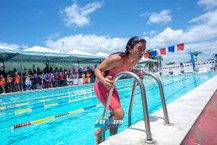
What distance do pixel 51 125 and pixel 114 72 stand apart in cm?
373

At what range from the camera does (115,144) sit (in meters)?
1.99

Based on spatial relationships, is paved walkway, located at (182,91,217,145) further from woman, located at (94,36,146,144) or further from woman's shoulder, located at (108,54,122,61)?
woman's shoulder, located at (108,54,122,61)

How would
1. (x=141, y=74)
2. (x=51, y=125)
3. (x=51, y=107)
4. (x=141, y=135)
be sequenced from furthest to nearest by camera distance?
(x=51, y=107) < (x=51, y=125) < (x=141, y=74) < (x=141, y=135)

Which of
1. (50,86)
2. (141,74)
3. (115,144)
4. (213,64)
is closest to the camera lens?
(115,144)

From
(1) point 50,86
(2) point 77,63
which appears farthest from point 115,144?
(2) point 77,63

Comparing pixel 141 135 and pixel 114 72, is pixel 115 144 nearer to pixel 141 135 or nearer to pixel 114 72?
pixel 141 135

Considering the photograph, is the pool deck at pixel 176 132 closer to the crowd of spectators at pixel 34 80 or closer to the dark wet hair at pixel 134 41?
the dark wet hair at pixel 134 41

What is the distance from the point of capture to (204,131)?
2484 millimetres

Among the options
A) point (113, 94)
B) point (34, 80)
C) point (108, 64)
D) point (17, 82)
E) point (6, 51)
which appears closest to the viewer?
point (108, 64)

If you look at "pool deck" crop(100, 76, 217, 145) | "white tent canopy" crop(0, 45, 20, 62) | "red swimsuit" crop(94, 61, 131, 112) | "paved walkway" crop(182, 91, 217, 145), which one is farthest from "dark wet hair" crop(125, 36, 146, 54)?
"white tent canopy" crop(0, 45, 20, 62)

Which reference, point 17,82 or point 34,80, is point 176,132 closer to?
point 17,82

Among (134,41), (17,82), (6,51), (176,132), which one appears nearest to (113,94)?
(134,41)

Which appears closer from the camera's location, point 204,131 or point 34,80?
point 204,131

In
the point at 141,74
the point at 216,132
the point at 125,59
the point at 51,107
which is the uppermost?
the point at 125,59
